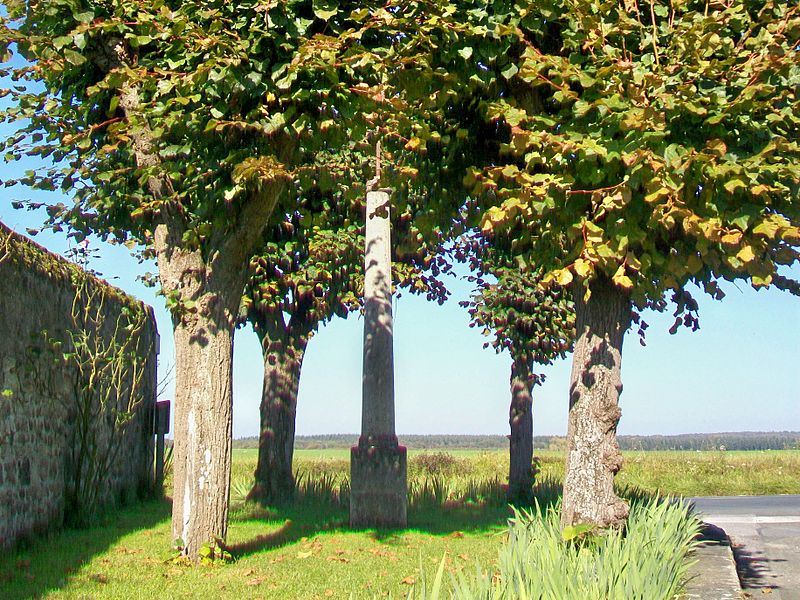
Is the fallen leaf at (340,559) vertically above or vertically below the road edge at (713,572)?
below

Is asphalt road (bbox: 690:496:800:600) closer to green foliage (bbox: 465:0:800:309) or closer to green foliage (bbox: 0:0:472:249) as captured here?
green foliage (bbox: 465:0:800:309)

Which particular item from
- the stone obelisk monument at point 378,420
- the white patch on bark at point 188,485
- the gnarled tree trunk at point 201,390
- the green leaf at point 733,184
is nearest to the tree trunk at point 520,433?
the stone obelisk monument at point 378,420

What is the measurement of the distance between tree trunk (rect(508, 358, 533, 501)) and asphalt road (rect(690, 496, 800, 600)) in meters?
3.48

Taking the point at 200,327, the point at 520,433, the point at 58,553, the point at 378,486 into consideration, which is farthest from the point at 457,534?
the point at 520,433

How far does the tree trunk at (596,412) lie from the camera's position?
848cm

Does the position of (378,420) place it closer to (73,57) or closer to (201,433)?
(201,433)

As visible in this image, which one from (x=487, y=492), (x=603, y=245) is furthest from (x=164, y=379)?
(x=603, y=245)

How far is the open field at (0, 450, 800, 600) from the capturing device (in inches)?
315

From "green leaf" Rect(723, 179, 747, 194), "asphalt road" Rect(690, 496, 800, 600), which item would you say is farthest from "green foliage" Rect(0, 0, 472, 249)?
"asphalt road" Rect(690, 496, 800, 600)

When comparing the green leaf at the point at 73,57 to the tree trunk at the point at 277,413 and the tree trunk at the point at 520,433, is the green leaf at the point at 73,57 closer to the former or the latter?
the tree trunk at the point at 277,413

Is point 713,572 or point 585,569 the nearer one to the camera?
point 585,569

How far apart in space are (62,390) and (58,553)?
8.65 ft

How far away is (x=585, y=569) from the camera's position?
5.80 m

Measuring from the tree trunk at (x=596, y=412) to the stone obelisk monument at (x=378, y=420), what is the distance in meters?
4.33
